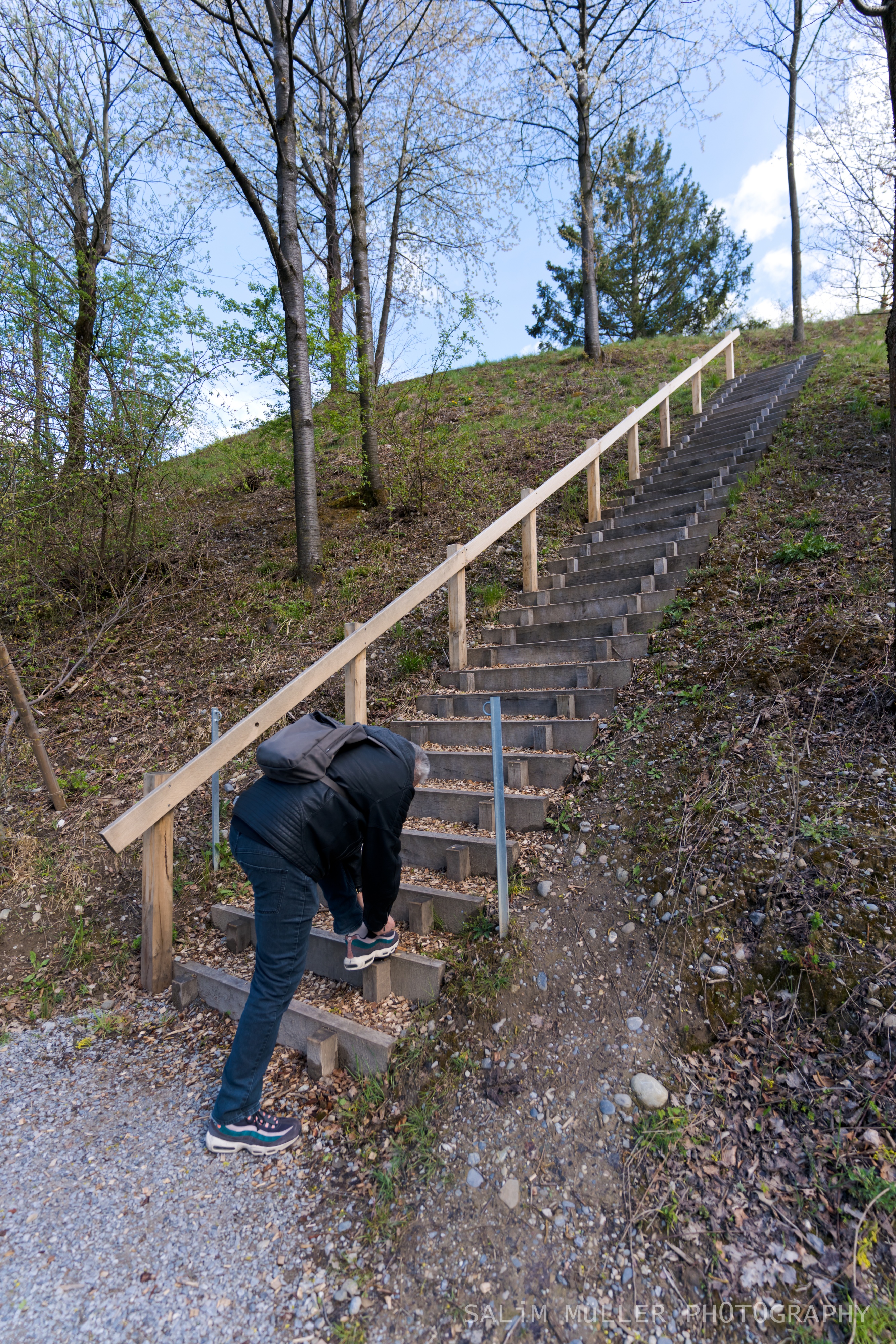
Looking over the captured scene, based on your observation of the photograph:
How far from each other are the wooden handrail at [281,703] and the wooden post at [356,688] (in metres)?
0.05

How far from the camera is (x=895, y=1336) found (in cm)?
160

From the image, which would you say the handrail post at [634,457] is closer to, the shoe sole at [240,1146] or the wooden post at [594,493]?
the wooden post at [594,493]

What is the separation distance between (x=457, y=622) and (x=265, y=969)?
3713 mm

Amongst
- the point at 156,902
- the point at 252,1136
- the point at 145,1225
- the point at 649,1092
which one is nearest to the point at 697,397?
the point at 156,902

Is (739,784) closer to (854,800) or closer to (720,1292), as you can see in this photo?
(854,800)

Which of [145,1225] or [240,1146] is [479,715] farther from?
[145,1225]

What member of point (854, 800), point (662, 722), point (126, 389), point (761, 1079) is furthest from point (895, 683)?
point (126, 389)

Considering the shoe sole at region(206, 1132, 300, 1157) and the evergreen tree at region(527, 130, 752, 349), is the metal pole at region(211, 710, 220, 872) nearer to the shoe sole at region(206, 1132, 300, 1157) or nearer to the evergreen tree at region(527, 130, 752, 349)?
the shoe sole at region(206, 1132, 300, 1157)

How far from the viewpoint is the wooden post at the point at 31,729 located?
4.84 meters

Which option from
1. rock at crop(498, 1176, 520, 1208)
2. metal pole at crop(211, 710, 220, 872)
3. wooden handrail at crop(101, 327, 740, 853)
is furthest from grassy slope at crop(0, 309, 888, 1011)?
rock at crop(498, 1176, 520, 1208)

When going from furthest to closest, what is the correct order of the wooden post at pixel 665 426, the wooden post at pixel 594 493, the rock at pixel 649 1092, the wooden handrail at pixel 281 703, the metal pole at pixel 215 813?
the wooden post at pixel 665 426 < the wooden post at pixel 594 493 < the metal pole at pixel 215 813 < the wooden handrail at pixel 281 703 < the rock at pixel 649 1092

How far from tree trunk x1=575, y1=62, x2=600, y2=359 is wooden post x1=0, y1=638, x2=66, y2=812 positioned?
1534cm

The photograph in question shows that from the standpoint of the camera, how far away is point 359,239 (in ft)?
32.1

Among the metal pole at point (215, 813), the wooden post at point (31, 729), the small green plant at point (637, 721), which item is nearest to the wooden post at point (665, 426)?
the small green plant at point (637, 721)
